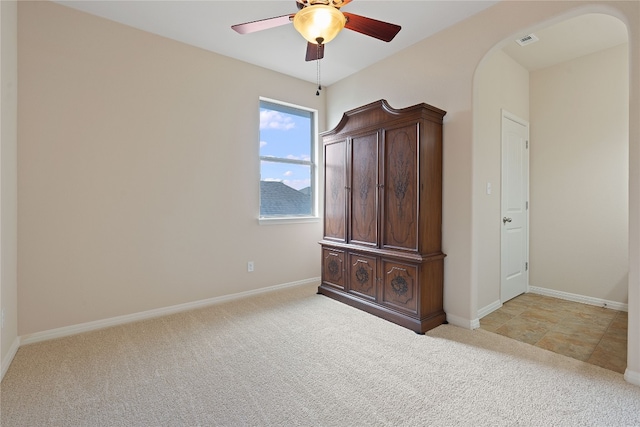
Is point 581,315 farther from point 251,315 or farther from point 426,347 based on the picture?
point 251,315

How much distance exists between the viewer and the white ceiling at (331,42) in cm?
261

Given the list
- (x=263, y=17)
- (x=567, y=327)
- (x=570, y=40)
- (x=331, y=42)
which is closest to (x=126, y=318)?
(x=263, y=17)

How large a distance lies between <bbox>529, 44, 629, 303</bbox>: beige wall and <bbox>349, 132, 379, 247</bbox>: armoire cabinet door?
7.62 feet

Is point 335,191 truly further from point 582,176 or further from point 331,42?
point 582,176

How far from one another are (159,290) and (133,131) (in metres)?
1.59

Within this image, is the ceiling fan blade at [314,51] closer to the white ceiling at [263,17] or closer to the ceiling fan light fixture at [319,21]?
the ceiling fan light fixture at [319,21]

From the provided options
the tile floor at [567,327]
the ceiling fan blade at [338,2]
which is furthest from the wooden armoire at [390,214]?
the ceiling fan blade at [338,2]

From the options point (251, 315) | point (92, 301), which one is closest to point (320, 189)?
point (251, 315)

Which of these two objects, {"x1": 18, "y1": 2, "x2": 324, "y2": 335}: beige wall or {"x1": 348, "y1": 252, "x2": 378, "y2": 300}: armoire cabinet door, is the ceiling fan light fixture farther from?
{"x1": 348, "y1": 252, "x2": 378, "y2": 300}: armoire cabinet door

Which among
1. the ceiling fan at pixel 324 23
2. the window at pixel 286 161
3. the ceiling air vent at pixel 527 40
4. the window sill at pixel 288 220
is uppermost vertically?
the ceiling air vent at pixel 527 40

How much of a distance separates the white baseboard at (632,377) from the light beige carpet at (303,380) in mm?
46

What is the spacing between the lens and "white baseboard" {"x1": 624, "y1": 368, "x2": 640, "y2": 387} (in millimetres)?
1913

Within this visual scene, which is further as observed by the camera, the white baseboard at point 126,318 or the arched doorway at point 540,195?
the arched doorway at point 540,195

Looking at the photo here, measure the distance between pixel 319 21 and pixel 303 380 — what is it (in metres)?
2.21
